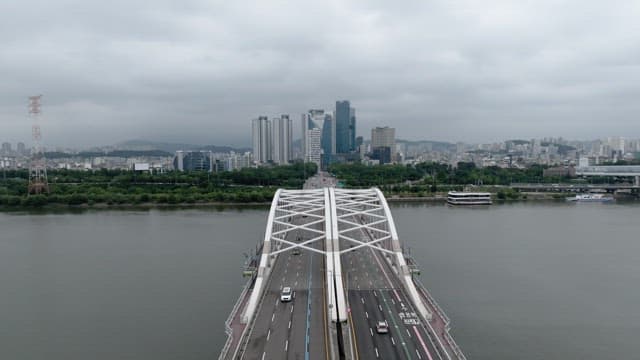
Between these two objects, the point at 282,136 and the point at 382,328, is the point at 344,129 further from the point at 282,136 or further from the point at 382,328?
the point at 382,328

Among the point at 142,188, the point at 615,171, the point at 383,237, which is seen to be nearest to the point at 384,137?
the point at 615,171

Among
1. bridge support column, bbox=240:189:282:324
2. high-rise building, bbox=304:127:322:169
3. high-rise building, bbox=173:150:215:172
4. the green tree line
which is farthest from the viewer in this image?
Result: high-rise building, bbox=304:127:322:169

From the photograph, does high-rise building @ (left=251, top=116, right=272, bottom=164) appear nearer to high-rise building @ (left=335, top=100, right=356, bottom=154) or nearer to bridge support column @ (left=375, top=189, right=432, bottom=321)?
high-rise building @ (left=335, top=100, right=356, bottom=154)

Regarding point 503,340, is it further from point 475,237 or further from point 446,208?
point 446,208

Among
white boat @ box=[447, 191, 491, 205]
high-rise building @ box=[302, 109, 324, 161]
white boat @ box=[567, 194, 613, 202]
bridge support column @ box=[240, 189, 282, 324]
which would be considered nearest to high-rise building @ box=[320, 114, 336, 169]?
high-rise building @ box=[302, 109, 324, 161]

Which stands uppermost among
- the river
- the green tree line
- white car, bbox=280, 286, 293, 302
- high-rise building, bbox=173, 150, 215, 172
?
high-rise building, bbox=173, 150, 215, 172

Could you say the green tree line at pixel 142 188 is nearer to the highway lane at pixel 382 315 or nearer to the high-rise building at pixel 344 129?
the highway lane at pixel 382 315

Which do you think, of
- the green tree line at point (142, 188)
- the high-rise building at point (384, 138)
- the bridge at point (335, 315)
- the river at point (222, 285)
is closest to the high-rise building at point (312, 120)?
the high-rise building at point (384, 138)
